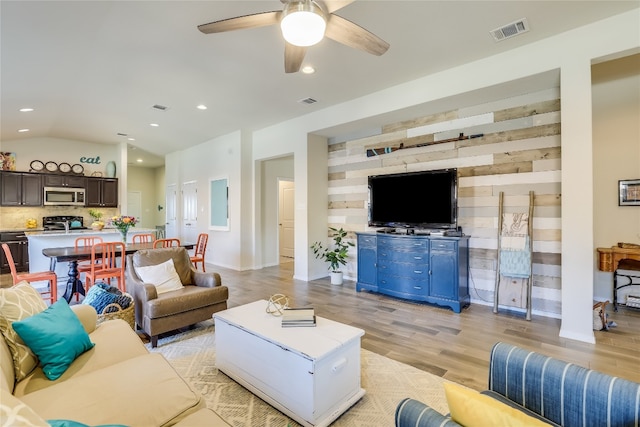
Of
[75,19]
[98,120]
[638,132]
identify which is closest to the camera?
[75,19]

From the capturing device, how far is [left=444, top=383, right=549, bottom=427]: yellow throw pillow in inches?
35.1

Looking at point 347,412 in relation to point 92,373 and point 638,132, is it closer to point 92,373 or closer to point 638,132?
point 92,373

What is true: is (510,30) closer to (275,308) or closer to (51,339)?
(275,308)

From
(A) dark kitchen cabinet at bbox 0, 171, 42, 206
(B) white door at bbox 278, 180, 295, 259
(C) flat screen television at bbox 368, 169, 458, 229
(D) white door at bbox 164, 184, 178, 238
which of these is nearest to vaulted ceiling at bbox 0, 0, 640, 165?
(C) flat screen television at bbox 368, 169, 458, 229

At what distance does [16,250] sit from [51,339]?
688cm

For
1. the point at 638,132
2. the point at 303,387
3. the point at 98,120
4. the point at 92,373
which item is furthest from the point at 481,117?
the point at 98,120

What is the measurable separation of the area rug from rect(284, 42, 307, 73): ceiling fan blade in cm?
264

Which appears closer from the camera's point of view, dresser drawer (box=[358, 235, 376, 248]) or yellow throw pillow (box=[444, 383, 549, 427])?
yellow throw pillow (box=[444, 383, 549, 427])

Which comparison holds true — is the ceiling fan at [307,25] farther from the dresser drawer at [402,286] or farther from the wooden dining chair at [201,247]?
the wooden dining chair at [201,247]

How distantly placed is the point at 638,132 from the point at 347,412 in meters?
4.78

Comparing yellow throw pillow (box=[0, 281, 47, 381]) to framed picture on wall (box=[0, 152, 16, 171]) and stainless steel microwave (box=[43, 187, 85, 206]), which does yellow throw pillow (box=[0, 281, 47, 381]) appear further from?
framed picture on wall (box=[0, 152, 16, 171])

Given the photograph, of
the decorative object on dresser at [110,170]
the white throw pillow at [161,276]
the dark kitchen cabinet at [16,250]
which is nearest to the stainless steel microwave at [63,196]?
the decorative object on dresser at [110,170]

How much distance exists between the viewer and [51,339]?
Answer: 168cm

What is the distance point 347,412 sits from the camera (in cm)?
204
